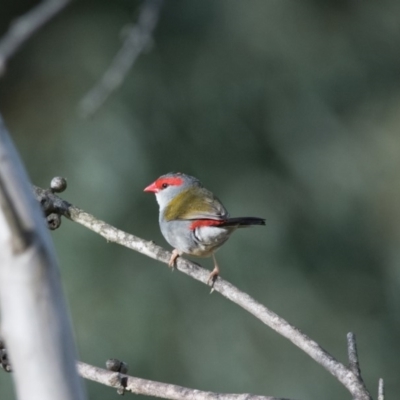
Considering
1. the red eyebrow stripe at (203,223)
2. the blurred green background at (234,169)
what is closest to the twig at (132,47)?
the red eyebrow stripe at (203,223)

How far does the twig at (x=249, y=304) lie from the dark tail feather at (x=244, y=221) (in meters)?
0.35

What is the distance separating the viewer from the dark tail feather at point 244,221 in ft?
12.4

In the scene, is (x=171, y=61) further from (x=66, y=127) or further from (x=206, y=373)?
(x=206, y=373)

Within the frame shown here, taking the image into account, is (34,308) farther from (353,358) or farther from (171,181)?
(171,181)

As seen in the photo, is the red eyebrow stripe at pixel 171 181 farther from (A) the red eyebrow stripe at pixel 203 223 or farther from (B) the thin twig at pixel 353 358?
(B) the thin twig at pixel 353 358

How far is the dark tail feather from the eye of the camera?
378cm

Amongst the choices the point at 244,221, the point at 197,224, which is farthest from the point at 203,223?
the point at 244,221

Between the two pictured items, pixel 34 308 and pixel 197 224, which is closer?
pixel 34 308

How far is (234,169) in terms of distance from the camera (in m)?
8.12

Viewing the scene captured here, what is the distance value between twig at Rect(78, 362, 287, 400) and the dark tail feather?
117 cm

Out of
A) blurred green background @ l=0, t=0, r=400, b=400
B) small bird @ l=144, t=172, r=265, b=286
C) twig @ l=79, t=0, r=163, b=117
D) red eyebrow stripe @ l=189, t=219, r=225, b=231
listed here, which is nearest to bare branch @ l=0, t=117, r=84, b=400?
twig @ l=79, t=0, r=163, b=117

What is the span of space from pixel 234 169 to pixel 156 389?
18.2 feet

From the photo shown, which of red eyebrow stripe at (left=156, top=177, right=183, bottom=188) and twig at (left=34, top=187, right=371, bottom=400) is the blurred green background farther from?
twig at (left=34, top=187, right=371, bottom=400)

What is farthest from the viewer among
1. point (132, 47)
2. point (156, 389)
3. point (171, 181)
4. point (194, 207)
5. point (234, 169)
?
point (234, 169)
